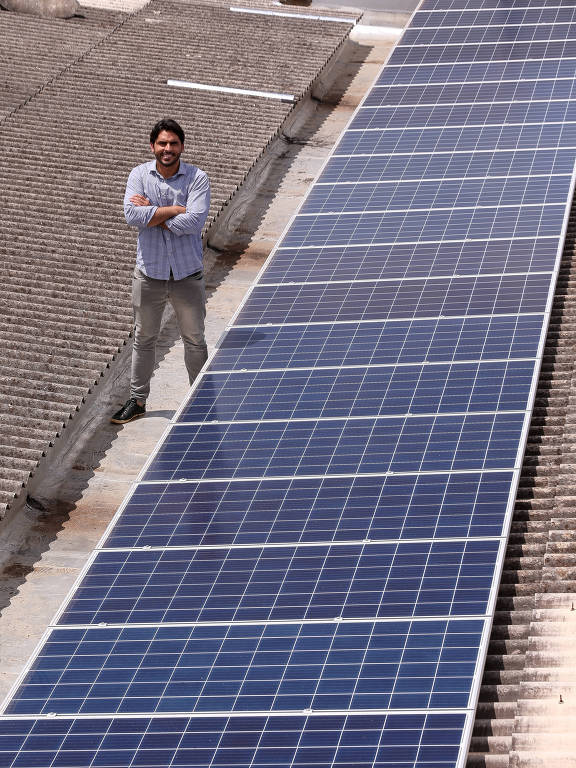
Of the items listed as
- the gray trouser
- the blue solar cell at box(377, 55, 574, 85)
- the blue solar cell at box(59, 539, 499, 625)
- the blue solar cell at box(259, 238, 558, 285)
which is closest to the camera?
the blue solar cell at box(59, 539, 499, 625)

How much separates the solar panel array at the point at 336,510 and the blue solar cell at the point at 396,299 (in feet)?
0.11

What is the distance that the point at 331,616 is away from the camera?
40.9 ft

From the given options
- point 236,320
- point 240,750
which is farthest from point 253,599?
point 236,320

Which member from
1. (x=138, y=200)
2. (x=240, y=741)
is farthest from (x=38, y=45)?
(x=240, y=741)

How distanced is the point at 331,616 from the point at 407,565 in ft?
2.70

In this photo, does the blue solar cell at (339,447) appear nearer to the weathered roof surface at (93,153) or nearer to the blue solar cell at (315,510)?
the blue solar cell at (315,510)

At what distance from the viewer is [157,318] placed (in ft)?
57.6

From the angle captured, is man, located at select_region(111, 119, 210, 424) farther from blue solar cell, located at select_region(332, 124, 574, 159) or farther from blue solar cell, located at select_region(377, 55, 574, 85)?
blue solar cell, located at select_region(377, 55, 574, 85)

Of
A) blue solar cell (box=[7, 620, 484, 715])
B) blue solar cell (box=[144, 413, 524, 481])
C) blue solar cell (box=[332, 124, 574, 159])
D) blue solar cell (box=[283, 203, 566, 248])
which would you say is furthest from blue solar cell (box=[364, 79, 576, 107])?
blue solar cell (box=[7, 620, 484, 715])

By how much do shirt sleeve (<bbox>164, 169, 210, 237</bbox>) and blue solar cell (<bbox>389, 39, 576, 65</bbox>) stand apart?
29.4 ft

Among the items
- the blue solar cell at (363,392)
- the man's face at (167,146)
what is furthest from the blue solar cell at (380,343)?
the man's face at (167,146)

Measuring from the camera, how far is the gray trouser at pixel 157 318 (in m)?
17.4

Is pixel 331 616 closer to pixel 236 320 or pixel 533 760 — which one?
pixel 533 760

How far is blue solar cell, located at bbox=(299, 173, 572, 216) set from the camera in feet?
64.2
